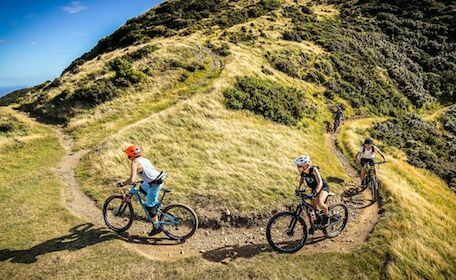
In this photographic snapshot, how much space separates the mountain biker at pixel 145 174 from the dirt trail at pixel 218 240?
3.52 ft

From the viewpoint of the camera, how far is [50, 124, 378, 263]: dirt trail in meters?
11.8

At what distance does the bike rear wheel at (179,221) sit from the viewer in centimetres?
1182

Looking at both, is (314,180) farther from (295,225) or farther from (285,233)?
(285,233)

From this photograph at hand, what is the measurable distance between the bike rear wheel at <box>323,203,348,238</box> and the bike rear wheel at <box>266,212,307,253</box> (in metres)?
1.26

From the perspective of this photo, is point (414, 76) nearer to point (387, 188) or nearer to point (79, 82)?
point (387, 188)

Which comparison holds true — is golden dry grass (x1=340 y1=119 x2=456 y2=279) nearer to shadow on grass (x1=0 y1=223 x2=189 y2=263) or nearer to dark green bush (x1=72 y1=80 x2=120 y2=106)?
shadow on grass (x1=0 y1=223 x2=189 y2=263)

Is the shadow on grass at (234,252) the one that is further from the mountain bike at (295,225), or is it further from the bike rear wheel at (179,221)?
the bike rear wheel at (179,221)

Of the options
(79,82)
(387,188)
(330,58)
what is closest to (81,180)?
(387,188)

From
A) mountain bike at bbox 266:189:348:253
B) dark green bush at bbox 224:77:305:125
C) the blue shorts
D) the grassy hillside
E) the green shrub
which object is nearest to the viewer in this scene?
the grassy hillside

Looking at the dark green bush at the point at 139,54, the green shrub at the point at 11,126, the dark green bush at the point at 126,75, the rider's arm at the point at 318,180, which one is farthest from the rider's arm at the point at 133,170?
the dark green bush at the point at 139,54

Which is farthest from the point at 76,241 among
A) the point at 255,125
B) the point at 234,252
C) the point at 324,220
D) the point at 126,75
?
the point at 126,75

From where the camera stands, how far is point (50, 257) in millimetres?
10922

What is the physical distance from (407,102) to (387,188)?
3324 cm

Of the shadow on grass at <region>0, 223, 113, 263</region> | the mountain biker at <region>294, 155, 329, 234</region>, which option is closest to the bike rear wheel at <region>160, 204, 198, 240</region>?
the shadow on grass at <region>0, 223, 113, 263</region>
